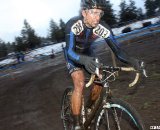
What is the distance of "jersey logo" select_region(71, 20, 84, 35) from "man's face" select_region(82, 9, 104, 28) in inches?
3.9

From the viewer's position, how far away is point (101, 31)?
489cm

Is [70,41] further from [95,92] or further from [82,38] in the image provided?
[95,92]

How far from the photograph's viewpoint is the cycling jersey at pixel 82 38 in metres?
4.56

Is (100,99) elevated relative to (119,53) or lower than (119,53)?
lower

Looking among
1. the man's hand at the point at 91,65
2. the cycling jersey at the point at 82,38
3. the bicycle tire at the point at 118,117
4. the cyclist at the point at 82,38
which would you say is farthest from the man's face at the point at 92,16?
the bicycle tire at the point at 118,117

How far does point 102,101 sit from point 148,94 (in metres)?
3.78

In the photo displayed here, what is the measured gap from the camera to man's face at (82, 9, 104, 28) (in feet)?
14.5

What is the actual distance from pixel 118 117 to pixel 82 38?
1519 mm

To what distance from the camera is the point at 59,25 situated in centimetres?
12431

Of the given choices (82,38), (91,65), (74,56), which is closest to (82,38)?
(82,38)

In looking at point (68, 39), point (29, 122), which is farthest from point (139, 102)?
point (68, 39)

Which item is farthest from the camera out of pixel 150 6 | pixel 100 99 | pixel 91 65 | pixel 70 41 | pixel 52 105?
pixel 150 6

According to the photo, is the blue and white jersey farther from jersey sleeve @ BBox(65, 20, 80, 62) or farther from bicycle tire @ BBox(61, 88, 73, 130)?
bicycle tire @ BBox(61, 88, 73, 130)

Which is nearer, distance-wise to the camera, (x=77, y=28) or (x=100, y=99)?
(x=100, y=99)
